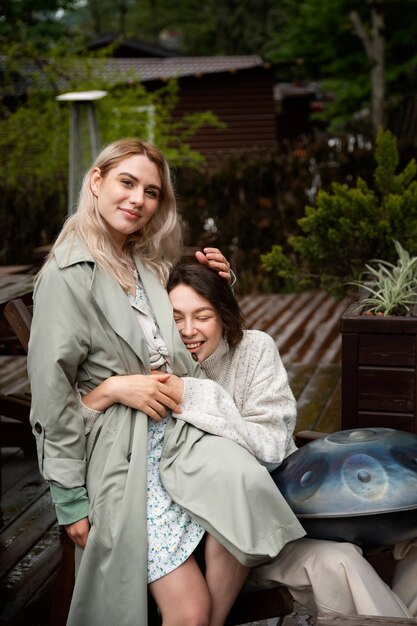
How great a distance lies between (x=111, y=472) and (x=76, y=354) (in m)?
0.33

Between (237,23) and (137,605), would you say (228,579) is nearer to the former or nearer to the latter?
(137,605)

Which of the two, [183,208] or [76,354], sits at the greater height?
[76,354]

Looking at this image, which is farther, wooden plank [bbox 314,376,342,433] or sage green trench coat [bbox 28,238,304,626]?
wooden plank [bbox 314,376,342,433]

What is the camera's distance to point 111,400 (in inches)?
94.3

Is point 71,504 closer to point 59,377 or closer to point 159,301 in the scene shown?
point 59,377

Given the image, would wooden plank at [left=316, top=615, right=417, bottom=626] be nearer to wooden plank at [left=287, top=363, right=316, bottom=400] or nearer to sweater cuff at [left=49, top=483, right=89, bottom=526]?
sweater cuff at [left=49, top=483, right=89, bottom=526]

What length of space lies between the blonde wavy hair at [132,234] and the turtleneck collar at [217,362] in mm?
272

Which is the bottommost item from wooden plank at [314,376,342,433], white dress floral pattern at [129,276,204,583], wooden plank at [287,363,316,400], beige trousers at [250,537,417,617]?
wooden plank at [287,363,316,400]

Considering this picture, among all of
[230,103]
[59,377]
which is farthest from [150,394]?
[230,103]

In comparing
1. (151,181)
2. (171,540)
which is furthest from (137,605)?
(151,181)

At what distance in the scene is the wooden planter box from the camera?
10.9 ft

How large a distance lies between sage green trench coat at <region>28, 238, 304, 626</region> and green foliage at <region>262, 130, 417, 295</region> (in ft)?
7.06

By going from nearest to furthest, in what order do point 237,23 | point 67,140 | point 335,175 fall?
1. point 335,175
2. point 67,140
3. point 237,23

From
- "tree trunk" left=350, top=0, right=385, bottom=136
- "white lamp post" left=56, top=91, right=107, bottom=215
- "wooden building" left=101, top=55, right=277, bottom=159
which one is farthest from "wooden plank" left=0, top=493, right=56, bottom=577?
Result: "wooden building" left=101, top=55, right=277, bottom=159
